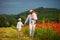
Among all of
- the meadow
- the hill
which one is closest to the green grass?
the meadow

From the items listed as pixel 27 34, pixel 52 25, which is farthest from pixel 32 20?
pixel 52 25

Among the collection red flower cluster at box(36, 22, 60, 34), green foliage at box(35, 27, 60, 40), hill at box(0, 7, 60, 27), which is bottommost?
green foliage at box(35, 27, 60, 40)

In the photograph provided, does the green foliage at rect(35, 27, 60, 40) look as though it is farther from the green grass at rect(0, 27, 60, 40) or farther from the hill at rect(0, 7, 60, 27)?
the hill at rect(0, 7, 60, 27)

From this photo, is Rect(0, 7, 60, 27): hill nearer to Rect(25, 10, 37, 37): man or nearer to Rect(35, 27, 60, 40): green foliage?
Rect(25, 10, 37, 37): man

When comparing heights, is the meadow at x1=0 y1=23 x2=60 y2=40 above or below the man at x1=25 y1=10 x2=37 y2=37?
below

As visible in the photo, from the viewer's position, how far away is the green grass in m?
3.27

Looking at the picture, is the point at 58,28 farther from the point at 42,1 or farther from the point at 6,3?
the point at 6,3

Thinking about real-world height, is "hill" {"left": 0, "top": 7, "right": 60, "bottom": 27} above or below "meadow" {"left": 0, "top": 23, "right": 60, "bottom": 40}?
above

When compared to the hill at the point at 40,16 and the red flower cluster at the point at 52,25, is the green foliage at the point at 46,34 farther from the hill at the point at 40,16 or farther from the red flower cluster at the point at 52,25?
the hill at the point at 40,16

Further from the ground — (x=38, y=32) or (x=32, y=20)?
(x=32, y=20)

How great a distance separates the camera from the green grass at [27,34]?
3268mm

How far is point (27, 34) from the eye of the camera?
333cm

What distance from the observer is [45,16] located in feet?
11.1

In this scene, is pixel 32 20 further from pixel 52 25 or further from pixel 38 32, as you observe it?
pixel 52 25
